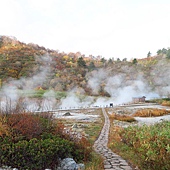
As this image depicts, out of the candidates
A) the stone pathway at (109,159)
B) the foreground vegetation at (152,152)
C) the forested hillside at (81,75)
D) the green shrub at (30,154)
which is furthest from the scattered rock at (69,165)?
the forested hillside at (81,75)

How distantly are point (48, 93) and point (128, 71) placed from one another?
26.1m

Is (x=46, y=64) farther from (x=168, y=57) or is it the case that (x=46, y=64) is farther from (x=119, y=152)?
(x=119, y=152)

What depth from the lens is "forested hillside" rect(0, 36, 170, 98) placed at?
139 ft

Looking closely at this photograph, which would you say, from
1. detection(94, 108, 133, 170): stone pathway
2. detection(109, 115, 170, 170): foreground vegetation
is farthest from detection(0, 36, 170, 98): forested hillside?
detection(109, 115, 170, 170): foreground vegetation

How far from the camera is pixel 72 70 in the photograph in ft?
170

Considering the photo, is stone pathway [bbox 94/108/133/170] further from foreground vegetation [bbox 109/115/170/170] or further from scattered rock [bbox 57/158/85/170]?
scattered rock [bbox 57/158/85/170]

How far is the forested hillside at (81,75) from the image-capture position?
139ft

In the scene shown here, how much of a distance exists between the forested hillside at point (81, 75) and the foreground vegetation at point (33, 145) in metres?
34.3

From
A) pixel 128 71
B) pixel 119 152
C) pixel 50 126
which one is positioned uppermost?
pixel 128 71

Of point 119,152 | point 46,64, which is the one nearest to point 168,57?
point 46,64

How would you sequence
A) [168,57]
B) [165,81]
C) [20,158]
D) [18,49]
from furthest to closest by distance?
[168,57] < [18,49] < [165,81] < [20,158]

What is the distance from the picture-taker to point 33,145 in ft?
16.1

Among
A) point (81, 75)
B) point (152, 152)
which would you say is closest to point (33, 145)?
point (152, 152)

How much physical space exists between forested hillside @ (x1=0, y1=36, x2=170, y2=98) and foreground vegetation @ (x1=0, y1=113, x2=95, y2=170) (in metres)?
34.3
